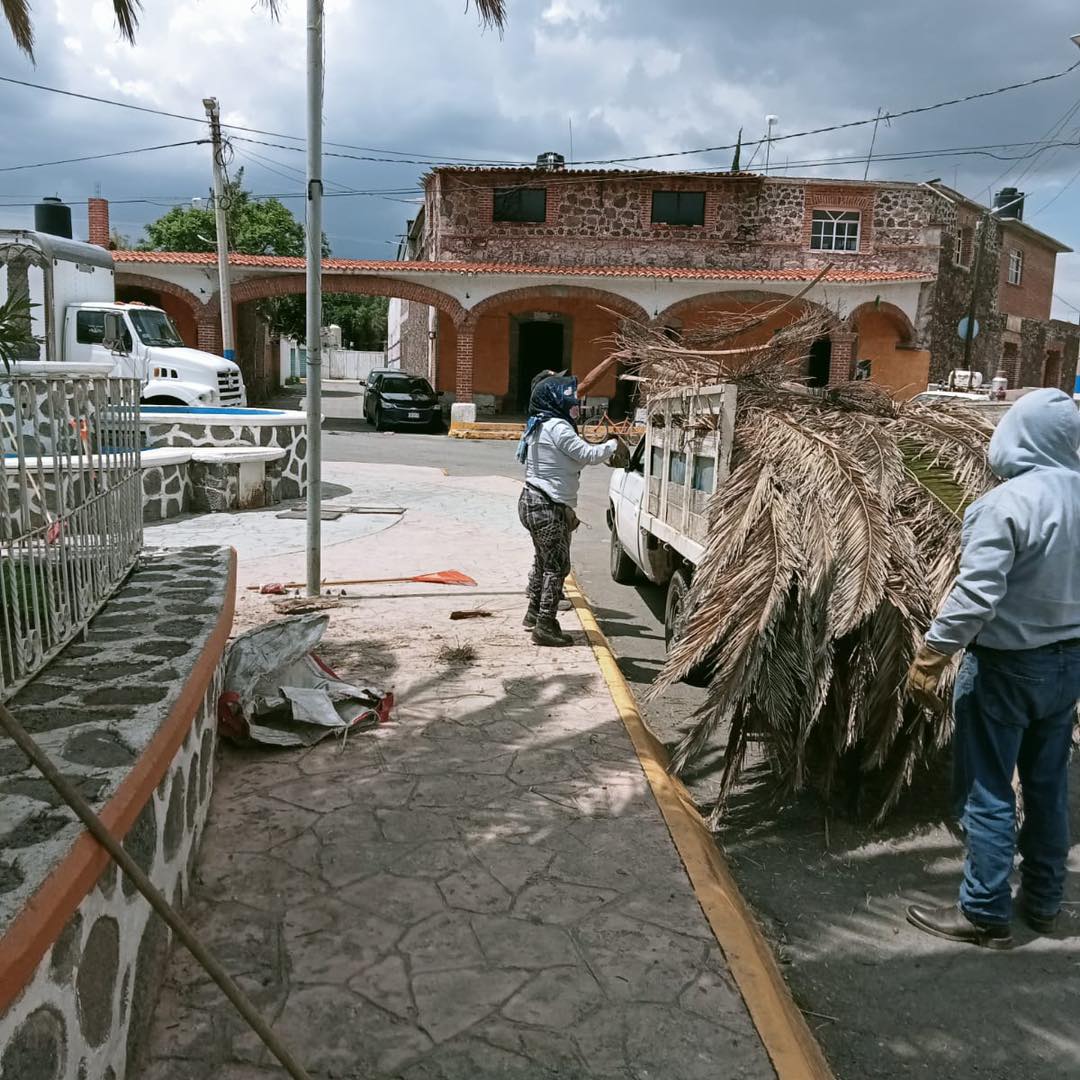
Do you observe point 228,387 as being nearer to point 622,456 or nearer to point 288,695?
point 622,456

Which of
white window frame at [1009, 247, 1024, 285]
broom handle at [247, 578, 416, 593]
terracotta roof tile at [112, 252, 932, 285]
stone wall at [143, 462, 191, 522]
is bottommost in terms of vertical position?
broom handle at [247, 578, 416, 593]

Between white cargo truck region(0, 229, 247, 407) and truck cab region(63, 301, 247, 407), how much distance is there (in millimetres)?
15

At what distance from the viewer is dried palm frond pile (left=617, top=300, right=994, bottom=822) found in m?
3.96

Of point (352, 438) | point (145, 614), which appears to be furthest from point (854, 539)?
point (352, 438)

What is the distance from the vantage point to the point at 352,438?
22531mm

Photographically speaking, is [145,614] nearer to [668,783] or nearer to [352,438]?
[668,783]

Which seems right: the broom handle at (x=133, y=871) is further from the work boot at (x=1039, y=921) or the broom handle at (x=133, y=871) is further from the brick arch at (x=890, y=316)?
the brick arch at (x=890, y=316)

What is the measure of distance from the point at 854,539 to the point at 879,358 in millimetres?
25682

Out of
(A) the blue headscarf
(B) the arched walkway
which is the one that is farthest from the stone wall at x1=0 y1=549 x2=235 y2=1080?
(B) the arched walkway

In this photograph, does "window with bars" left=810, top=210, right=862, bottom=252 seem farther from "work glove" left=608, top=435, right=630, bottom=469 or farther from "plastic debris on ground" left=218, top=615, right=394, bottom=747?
"plastic debris on ground" left=218, top=615, right=394, bottom=747

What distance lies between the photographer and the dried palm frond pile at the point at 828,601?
13.0 feet

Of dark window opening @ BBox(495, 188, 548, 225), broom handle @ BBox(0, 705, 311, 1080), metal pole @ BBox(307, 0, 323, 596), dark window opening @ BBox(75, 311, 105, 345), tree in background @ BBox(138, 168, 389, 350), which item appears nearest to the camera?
broom handle @ BBox(0, 705, 311, 1080)

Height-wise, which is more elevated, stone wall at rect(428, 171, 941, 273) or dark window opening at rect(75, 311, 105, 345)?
stone wall at rect(428, 171, 941, 273)

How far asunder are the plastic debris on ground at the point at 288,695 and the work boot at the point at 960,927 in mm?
2538
